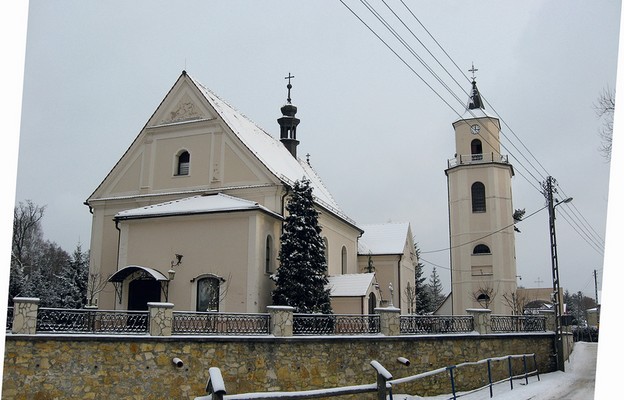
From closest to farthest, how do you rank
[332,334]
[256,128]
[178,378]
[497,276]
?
[178,378] < [332,334] < [256,128] < [497,276]

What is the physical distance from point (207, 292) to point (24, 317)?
7.34 m

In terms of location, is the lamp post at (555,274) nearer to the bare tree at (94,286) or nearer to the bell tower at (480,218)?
the bell tower at (480,218)

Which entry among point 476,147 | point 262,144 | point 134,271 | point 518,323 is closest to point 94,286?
point 134,271

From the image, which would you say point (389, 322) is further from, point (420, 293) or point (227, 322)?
point (420, 293)

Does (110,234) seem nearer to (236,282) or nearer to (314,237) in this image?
(236,282)

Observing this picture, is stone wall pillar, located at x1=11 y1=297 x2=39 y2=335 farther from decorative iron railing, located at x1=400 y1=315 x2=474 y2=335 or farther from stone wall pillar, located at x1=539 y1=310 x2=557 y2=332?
stone wall pillar, located at x1=539 y1=310 x2=557 y2=332

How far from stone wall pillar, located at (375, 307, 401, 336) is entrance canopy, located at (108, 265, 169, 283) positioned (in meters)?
6.92

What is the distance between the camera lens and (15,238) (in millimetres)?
12914

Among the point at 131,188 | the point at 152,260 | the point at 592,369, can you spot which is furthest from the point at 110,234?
the point at 592,369

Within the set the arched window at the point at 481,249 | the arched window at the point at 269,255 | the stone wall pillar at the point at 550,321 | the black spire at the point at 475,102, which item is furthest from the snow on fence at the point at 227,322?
the black spire at the point at 475,102

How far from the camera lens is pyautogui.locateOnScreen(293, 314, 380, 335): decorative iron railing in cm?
1412

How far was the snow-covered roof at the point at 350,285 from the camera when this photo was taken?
2088cm

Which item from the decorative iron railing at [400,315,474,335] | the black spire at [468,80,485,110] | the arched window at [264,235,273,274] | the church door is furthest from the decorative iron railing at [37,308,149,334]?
the black spire at [468,80,485,110]

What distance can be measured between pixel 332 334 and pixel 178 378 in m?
3.99
